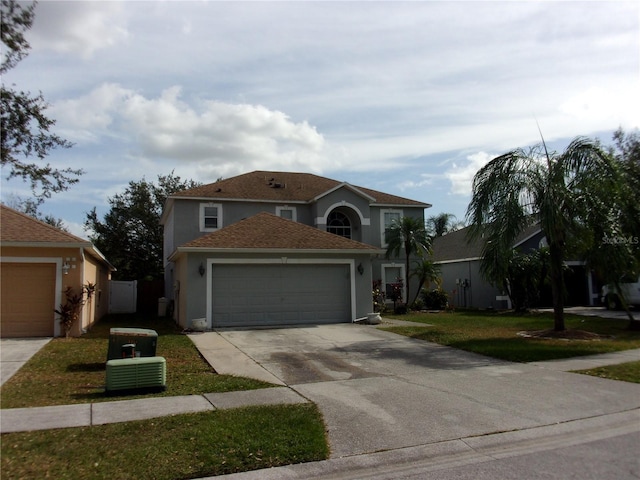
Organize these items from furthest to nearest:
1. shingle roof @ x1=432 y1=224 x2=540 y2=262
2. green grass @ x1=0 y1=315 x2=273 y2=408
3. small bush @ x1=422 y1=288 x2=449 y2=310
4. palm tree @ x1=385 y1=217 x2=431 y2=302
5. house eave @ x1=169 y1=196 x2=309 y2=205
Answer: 1. shingle roof @ x1=432 y1=224 x2=540 y2=262
2. small bush @ x1=422 y1=288 x2=449 y2=310
3. palm tree @ x1=385 y1=217 x2=431 y2=302
4. house eave @ x1=169 y1=196 x2=309 y2=205
5. green grass @ x1=0 y1=315 x2=273 y2=408

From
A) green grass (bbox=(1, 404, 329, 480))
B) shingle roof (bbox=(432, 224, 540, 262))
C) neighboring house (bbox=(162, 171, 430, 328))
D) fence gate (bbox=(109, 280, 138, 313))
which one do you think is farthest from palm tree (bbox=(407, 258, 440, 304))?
green grass (bbox=(1, 404, 329, 480))

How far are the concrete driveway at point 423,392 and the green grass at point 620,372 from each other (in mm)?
437

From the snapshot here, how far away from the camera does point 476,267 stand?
91.6 feet

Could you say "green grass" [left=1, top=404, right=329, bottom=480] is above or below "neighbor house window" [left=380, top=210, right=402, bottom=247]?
below

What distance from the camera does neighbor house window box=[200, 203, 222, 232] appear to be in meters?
24.5

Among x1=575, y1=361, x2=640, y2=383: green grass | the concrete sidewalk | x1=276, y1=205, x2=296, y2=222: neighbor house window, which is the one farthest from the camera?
x1=276, y1=205, x2=296, y2=222: neighbor house window

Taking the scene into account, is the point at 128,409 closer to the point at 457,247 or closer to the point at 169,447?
the point at 169,447

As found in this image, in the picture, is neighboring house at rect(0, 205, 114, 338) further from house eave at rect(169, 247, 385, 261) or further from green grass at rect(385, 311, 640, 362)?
green grass at rect(385, 311, 640, 362)

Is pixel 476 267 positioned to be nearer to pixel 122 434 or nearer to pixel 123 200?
pixel 122 434

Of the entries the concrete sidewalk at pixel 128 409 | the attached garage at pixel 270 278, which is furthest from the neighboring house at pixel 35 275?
the concrete sidewalk at pixel 128 409

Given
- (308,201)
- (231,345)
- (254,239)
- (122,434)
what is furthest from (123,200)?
(122,434)

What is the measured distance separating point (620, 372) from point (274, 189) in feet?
64.7

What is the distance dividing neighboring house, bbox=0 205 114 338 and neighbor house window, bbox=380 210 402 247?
634 inches

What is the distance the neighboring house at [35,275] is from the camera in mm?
14547
